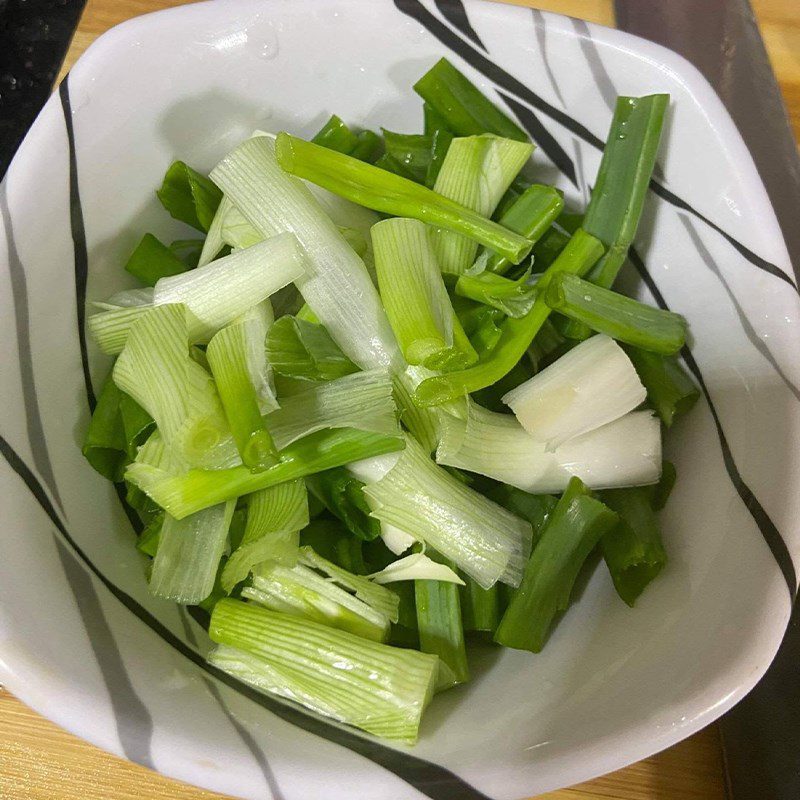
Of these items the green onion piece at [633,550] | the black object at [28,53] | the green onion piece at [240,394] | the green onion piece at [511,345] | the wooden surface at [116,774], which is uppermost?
the black object at [28,53]

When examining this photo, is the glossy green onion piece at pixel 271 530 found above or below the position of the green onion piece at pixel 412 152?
below

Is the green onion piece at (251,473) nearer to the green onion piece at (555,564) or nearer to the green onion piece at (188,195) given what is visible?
the green onion piece at (555,564)

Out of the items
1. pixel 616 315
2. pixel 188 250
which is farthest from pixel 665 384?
pixel 188 250

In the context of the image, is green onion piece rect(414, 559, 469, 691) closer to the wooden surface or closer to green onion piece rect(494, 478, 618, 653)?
green onion piece rect(494, 478, 618, 653)

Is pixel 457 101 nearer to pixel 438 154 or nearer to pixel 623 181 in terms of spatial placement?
pixel 438 154

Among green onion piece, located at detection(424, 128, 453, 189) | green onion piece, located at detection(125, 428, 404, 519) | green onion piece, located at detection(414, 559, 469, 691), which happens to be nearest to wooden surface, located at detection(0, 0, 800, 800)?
green onion piece, located at detection(414, 559, 469, 691)

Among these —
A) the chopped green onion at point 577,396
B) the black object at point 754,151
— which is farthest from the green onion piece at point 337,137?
the black object at point 754,151

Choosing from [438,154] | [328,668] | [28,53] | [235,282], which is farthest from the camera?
[28,53]
